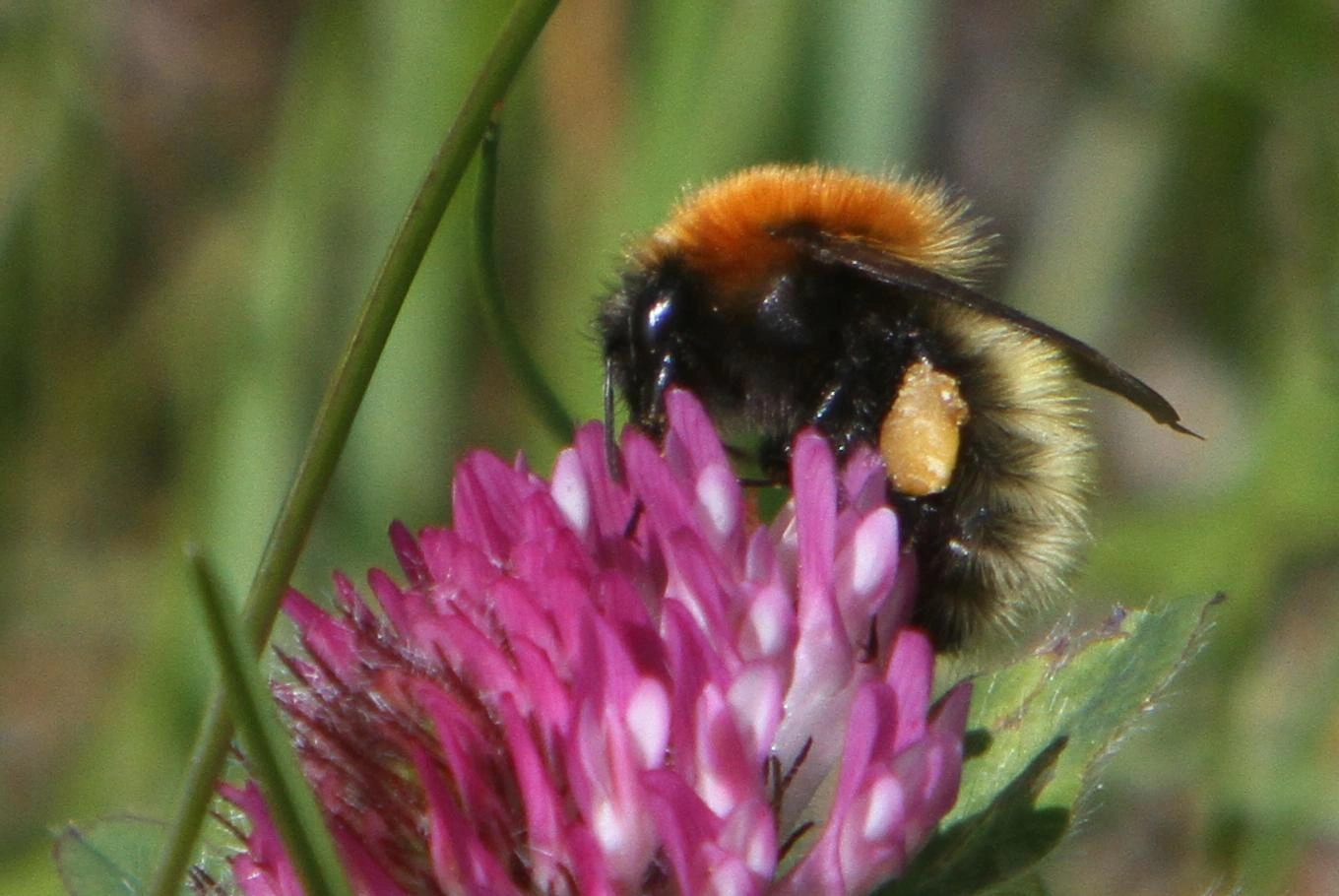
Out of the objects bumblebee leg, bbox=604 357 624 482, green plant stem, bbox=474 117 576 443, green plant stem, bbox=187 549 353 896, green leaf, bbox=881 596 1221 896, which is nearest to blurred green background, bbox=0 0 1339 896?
green plant stem, bbox=474 117 576 443

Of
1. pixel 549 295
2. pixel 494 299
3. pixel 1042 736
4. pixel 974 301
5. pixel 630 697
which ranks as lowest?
pixel 1042 736

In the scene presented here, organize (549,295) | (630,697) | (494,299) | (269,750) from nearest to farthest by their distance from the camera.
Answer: (269,750) → (630,697) → (494,299) → (549,295)

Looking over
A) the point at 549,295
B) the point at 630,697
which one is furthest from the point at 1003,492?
the point at 549,295

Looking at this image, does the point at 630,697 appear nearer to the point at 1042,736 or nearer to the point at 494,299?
the point at 1042,736

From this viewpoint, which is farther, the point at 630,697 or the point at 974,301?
the point at 974,301

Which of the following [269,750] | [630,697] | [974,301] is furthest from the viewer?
[974,301]

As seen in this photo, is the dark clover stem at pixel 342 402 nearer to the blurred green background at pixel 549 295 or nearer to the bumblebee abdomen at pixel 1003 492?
the bumblebee abdomen at pixel 1003 492

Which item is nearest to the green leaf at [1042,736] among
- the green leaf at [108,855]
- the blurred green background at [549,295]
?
the green leaf at [108,855]

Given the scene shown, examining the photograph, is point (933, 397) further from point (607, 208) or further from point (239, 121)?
point (239, 121)
